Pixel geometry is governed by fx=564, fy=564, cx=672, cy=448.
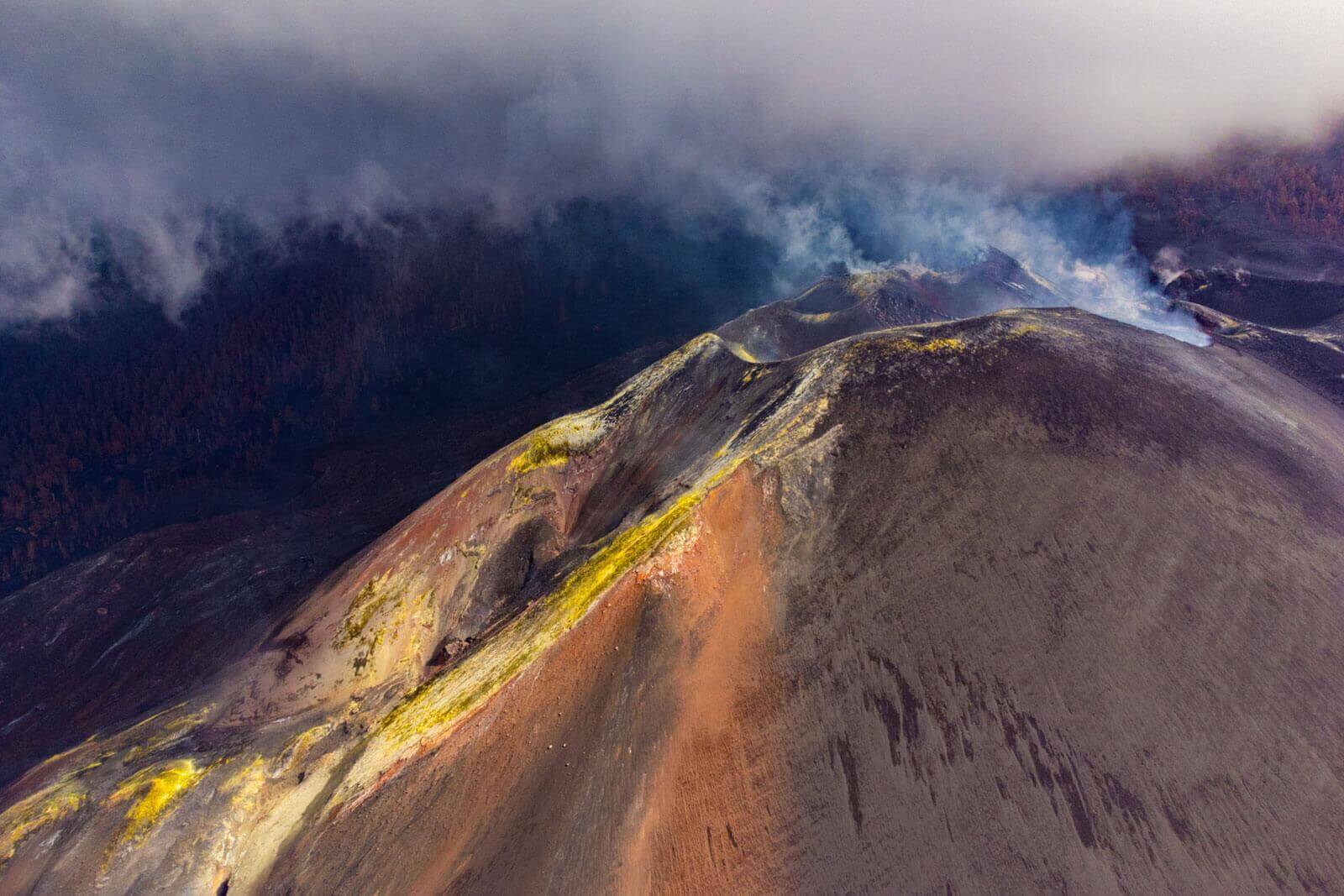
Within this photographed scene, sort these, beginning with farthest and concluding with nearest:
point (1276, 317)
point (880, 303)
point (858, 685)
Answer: point (1276, 317)
point (880, 303)
point (858, 685)

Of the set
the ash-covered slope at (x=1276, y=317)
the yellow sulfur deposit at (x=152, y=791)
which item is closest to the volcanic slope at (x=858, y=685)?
the yellow sulfur deposit at (x=152, y=791)

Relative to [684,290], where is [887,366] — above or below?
above

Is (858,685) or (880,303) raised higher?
(880,303)

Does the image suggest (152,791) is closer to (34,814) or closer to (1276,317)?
(34,814)

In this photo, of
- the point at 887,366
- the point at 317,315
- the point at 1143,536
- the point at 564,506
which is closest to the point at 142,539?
the point at 564,506

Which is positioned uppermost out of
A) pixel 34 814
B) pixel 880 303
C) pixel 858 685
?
pixel 880 303

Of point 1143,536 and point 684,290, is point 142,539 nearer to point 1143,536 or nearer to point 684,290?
point 1143,536

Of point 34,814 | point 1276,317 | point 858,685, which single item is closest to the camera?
point 858,685

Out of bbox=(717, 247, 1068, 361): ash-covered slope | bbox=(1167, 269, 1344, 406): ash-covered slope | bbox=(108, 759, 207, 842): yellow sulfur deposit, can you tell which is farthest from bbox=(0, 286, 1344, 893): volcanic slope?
bbox=(717, 247, 1068, 361): ash-covered slope

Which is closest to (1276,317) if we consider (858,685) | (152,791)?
(858,685)
